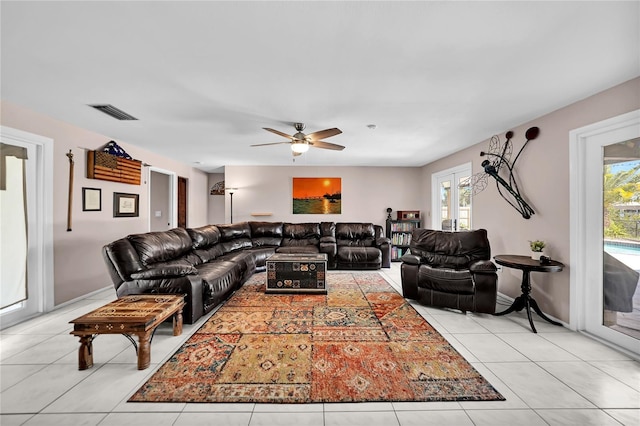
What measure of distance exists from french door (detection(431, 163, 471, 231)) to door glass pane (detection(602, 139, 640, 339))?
2.24m

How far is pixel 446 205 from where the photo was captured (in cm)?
572

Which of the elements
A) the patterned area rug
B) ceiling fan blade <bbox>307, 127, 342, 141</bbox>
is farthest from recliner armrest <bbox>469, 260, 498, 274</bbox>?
ceiling fan blade <bbox>307, 127, 342, 141</bbox>

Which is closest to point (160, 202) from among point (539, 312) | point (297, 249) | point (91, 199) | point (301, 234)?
point (91, 199)

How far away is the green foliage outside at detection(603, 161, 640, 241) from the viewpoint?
235cm

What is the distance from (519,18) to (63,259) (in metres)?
5.14

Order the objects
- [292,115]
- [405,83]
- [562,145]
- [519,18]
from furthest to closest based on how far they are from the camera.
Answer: [292,115] → [562,145] → [405,83] → [519,18]

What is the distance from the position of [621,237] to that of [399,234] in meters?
4.18

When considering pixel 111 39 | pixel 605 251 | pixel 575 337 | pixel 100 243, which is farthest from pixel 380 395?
pixel 100 243

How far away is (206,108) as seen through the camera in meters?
2.90

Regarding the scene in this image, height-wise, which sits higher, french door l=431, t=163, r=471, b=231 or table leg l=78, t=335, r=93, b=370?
french door l=431, t=163, r=471, b=231

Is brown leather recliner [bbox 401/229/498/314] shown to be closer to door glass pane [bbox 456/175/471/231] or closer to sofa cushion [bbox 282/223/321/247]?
door glass pane [bbox 456/175/471/231]

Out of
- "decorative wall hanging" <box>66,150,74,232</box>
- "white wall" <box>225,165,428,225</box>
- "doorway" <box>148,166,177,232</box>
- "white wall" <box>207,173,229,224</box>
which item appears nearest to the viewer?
"decorative wall hanging" <box>66,150,74,232</box>

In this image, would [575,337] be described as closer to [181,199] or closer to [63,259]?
[63,259]

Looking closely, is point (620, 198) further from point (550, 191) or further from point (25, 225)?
point (25, 225)
